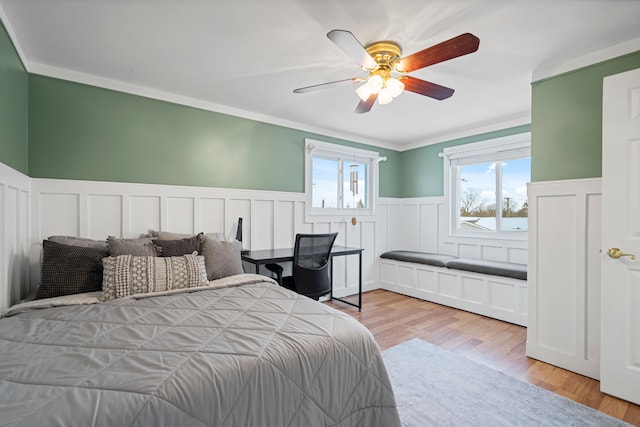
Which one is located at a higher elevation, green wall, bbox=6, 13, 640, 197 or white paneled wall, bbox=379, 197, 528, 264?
green wall, bbox=6, 13, 640, 197

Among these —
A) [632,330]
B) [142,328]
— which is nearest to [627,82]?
[632,330]

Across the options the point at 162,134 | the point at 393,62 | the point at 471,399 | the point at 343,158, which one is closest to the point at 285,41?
the point at 393,62

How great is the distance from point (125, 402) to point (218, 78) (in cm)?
251

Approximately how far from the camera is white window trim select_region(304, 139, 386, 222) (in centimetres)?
404

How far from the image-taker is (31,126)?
242 centimetres

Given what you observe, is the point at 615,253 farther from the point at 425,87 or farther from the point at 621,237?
the point at 425,87

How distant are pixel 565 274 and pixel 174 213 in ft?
11.4

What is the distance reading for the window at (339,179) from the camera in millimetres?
4168

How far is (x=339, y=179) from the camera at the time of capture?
4.50m

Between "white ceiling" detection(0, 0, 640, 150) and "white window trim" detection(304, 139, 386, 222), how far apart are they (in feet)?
3.11

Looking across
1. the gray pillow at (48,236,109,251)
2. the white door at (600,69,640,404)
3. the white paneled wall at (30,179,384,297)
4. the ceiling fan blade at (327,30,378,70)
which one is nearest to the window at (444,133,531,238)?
the white paneled wall at (30,179,384,297)

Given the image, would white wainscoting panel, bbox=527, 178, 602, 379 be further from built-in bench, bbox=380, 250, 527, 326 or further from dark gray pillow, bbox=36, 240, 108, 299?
dark gray pillow, bbox=36, 240, 108, 299

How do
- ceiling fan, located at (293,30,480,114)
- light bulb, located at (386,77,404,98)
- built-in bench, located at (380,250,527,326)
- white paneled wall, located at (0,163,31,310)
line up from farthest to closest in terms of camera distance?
1. built-in bench, located at (380,250,527,326)
2. light bulb, located at (386,77,404,98)
3. white paneled wall, located at (0,163,31,310)
4. ceiling fan, located at (293,30,480,114)

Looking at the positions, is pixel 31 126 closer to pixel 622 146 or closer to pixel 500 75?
pixel 500 75
